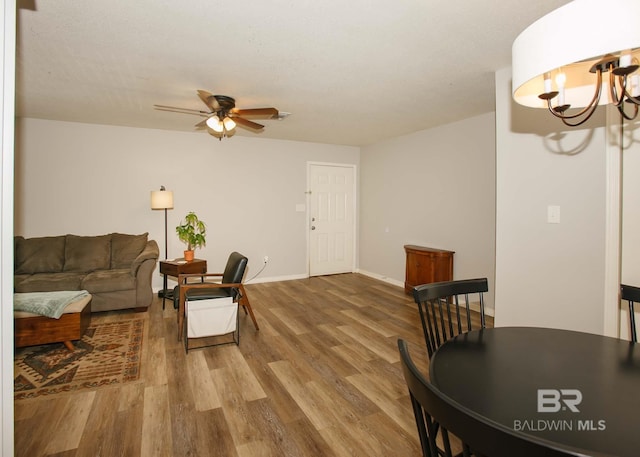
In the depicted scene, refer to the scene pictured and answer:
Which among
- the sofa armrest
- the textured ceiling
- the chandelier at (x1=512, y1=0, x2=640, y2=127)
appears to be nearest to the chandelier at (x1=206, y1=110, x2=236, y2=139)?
the textured ceiling

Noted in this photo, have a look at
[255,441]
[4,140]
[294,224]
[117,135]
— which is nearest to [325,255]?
[294,224]

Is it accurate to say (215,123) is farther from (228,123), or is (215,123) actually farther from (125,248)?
(125,248)

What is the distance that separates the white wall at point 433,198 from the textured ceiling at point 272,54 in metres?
0.56

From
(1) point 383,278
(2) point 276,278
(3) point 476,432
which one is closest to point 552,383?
(3) point 476,432

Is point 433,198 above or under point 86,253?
above

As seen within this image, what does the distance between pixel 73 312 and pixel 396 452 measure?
9.86ft

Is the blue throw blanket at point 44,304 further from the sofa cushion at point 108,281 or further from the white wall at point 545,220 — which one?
the white wall at point 545,220

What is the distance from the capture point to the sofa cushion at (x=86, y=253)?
4.38 metres

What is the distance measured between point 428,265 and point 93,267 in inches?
177

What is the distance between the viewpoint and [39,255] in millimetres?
Result: 4262

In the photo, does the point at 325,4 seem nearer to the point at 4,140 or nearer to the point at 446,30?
the point at 446,30

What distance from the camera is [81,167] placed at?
15.6 ft

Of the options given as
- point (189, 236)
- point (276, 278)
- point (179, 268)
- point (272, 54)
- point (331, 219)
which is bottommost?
point (276, 278)

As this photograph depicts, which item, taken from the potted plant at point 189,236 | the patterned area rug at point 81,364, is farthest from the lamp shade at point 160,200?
the patterned area rug at point 81,364
